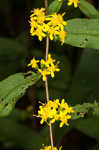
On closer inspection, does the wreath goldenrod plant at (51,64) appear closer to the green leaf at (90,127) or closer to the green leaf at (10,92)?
the green leaf at (10,92)

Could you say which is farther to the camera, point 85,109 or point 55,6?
point 85,109

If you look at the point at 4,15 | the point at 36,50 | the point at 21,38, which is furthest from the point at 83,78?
the point at 4,15

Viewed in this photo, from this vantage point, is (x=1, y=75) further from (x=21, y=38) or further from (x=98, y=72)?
(x=98, y=72)

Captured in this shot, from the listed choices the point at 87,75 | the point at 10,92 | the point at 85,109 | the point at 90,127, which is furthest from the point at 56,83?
the point at 10,92

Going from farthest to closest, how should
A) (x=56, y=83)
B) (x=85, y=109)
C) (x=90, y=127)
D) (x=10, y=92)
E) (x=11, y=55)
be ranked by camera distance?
(x=56, y=83)
(x=11, y=55)
(x=90, y=127)
(x=85, y=109)
(x=10, y=92)

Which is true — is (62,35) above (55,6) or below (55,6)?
below

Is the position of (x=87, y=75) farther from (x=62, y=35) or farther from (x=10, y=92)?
(x=10, y=92)

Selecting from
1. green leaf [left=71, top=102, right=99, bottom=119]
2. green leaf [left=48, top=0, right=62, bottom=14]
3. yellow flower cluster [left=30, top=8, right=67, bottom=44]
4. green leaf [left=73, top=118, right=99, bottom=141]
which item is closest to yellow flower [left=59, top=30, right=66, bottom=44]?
yellow flower cluster [left=30, top=8, right=67, bottom=44]

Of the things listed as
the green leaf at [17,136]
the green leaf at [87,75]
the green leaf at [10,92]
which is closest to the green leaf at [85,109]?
the green leaf at [10,92]
